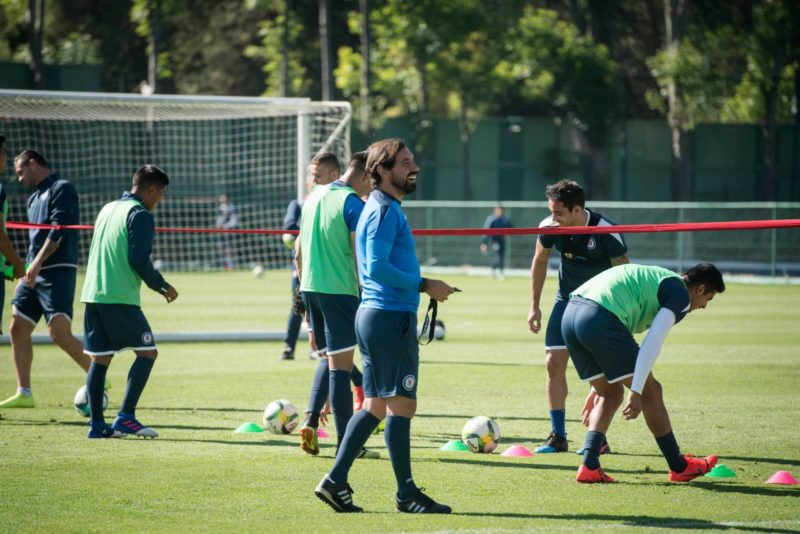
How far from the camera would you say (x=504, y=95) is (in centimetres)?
5197

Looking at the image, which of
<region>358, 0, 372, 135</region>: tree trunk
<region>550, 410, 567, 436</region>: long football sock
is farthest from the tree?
<region>550, 410, 567, 436</region>: long football sock

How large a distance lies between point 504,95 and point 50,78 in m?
19.4

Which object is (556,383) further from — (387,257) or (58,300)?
(58,300)

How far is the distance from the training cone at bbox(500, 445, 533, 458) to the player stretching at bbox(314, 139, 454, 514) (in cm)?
201

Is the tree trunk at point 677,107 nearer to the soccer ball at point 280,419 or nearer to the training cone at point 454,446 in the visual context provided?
the soccer ball at point 280,419

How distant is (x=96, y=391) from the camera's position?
9375 millimetres

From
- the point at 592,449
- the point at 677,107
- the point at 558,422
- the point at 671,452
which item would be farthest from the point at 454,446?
the point at 677,107

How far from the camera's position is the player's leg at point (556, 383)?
8.98 metres

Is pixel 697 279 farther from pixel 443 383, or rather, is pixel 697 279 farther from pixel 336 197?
pixel 443 383

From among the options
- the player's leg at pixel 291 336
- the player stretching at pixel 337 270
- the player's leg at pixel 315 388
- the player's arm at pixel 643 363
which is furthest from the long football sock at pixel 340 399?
the player's leg at pixel 291 336

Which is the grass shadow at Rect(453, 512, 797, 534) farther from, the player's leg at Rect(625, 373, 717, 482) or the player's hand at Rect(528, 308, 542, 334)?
the player's hand at Rect(528, 308, 542, 334)

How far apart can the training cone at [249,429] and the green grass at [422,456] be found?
0.12 m

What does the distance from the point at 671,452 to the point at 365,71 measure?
39302 millimetres

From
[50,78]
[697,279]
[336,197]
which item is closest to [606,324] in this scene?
[697,279]
